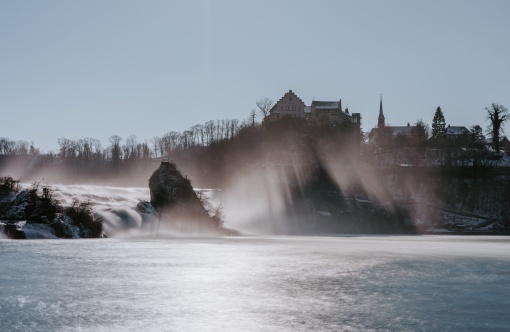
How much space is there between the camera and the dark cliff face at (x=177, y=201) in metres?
56.8

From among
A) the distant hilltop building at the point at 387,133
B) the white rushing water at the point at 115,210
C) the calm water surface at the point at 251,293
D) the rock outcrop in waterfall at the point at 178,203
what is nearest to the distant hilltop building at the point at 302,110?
the distant hilltop building at the point at 387,133

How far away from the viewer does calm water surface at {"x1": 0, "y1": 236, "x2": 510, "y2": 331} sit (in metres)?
13.5

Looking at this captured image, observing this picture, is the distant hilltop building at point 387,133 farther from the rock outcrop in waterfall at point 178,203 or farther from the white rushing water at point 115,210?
the white rushing water at point 115,210

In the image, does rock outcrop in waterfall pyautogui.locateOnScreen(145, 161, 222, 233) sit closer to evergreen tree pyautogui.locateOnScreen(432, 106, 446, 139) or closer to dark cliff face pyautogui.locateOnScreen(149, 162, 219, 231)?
dark cliff face pyautogui.locateOnScreen(149, 162, 219, 231)

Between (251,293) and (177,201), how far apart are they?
4088 centimetres

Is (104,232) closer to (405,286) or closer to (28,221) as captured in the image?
(28,221)

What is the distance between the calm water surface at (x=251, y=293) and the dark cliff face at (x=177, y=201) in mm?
28573

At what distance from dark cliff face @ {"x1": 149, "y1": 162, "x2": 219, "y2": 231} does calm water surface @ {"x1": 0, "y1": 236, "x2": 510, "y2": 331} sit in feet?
93.7

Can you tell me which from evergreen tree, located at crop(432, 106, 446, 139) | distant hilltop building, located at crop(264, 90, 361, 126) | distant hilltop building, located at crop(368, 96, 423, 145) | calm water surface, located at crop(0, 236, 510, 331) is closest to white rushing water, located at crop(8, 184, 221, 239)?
calm water surface, located at crop(0, 236, 510, 331)

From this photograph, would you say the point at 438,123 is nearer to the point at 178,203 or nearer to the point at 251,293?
the point at 178,203

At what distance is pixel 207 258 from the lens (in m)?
27.3

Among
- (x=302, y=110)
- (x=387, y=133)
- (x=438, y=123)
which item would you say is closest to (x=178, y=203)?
(x=302, y=110)

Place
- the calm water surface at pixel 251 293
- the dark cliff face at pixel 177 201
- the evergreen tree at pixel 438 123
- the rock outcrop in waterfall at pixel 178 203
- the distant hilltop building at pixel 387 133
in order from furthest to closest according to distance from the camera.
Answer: the evergreen tree at pixel 438 123 < the distant hilltop building at pixel 387 133 < the dark cliff face at pixel 177 201 < the rock outcrop in waterfall at pixel 178 203 < the calm water surface at pixel 251 293

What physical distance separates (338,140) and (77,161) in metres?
96.2
